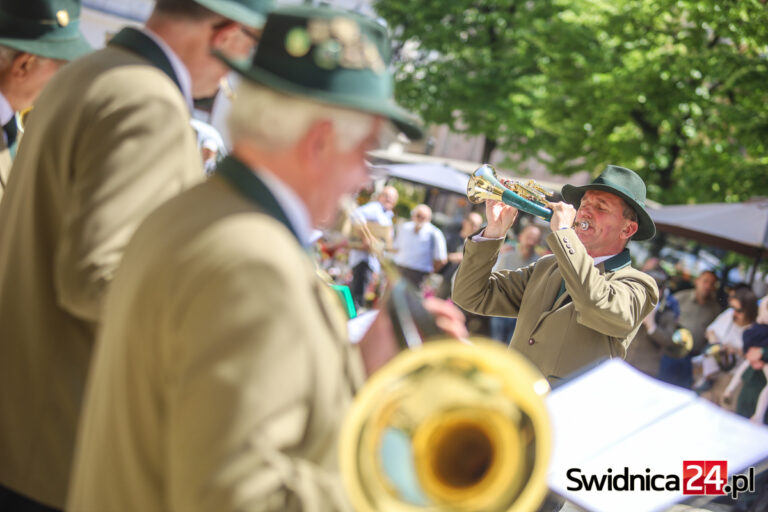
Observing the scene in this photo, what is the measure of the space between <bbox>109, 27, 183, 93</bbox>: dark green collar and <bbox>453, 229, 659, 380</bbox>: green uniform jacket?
188 centimetres

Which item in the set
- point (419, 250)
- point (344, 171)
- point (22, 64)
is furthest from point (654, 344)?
point (344, 171)

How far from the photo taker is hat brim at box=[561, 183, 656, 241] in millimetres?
3854

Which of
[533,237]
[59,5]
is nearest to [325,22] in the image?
[59,5]

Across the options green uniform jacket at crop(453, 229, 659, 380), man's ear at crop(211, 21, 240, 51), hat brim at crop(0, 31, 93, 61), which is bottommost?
green uniform jacket at crop(453, 229, 659, 380)

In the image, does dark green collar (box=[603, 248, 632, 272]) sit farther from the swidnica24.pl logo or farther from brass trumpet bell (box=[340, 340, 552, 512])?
brass trumpet bell (box=[340, 340, 552, 512])

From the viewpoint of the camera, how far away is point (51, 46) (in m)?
2.68

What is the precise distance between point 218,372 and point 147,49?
1.09 meters

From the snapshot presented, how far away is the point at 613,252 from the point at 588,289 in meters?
0.53

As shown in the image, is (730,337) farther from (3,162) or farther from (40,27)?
(40,27)

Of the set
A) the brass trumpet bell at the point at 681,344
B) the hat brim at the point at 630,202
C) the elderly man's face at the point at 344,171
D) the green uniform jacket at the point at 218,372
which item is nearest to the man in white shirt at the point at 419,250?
the brass trumpet bell at the point at 681,344

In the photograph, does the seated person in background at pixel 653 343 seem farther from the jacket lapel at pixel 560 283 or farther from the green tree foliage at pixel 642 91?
the green tree foliage at pixel 642 91

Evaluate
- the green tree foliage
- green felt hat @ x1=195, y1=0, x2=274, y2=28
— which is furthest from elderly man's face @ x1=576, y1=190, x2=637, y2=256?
the green tree foliage

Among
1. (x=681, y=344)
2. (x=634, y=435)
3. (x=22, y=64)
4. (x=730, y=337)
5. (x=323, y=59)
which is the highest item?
(x=323, y=59)

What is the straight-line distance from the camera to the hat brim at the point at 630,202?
385 cm
